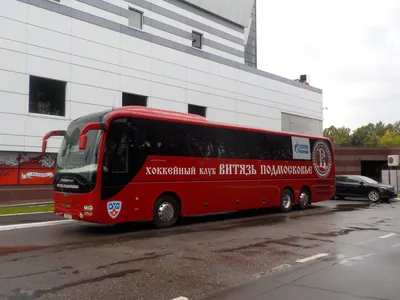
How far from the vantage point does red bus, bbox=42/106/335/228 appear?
10.2m

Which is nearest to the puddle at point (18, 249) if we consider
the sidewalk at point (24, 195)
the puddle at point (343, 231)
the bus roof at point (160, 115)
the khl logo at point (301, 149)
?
the bus roof at point (160, 115)

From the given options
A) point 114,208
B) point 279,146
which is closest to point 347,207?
point 279,146

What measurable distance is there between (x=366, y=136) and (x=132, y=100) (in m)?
79.1

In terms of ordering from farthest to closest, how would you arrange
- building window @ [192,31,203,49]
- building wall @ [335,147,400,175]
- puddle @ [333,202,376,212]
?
building wall @ [335,147,400,175], building window @ [192,31,203,49], puddle @ [333,202,376,212]

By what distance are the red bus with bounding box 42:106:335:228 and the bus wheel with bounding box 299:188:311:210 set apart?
103cm

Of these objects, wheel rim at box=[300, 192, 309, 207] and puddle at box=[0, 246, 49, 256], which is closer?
puddle at box=[0, 246, 49, 256]

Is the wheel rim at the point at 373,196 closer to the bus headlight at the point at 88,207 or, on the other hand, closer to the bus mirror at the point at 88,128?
the bus mirror at the point at 88,128

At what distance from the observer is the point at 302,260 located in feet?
24.6

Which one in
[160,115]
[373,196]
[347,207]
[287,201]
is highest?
[160,115]

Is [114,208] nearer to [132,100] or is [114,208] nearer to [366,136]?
[132,100]

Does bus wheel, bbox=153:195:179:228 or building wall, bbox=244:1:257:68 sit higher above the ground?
building wall, bbox=244:1:257:68

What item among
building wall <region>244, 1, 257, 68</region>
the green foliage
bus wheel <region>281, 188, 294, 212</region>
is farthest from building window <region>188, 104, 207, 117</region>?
the green foliage

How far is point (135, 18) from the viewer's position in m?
24.4

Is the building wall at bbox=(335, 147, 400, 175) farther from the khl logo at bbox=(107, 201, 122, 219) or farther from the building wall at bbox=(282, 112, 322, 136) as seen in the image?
the khl logo at bbox=(107, 201, 122, 219)
